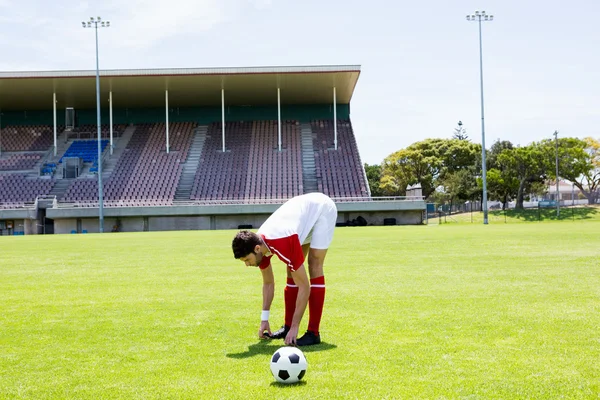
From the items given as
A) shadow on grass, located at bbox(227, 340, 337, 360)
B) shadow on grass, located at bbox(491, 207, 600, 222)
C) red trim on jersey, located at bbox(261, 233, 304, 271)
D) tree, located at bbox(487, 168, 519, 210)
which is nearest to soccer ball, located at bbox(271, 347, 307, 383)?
shadow on grass, located at bbox(227, 340, 337, 360)

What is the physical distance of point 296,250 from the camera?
553 centimetres

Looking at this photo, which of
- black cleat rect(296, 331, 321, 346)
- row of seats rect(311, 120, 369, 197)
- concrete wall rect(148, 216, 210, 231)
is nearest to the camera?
black cleat rect(296, 331, 321, 346)

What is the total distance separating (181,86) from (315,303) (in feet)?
147

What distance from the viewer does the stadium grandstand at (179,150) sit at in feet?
149

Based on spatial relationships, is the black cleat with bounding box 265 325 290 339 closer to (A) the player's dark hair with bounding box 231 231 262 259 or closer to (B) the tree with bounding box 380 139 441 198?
(A) the player's dark hair with bounding box 231 231 262 259

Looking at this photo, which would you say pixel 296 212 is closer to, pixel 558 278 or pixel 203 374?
pixel 203 374

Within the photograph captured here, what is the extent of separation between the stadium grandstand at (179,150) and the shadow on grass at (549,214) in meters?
11.6

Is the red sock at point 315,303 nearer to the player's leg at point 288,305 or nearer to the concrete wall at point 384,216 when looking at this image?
the player's leg at point 288,305

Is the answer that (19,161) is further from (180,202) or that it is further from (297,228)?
(297,228)

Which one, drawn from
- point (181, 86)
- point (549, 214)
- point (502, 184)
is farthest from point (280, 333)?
point (502, 184)

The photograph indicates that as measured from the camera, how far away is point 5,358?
557cm

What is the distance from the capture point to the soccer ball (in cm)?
455

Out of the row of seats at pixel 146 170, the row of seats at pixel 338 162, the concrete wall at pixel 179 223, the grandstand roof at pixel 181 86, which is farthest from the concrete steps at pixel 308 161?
the row of seats at pixel 146 170

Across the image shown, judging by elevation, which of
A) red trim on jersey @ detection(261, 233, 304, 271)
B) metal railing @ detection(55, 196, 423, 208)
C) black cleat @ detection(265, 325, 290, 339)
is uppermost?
metal railing @ detection(55, 196, 423, 208)
